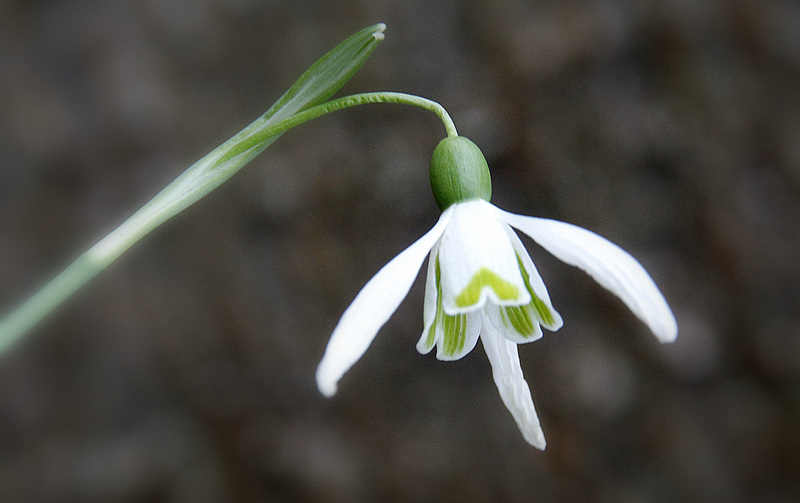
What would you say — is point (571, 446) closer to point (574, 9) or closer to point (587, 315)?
point (587, 315)

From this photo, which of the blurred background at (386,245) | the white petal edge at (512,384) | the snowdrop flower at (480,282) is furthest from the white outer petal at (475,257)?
the blurred background at (386,245)

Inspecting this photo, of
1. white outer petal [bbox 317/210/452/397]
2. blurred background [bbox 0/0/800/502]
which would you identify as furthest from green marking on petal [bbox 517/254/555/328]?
blurred background [bbox 0/0/800/502]

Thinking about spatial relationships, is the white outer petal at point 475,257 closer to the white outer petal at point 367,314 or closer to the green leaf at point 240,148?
the white outer petal at point 367,314

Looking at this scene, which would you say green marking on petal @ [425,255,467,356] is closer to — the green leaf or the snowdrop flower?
the snowdrop flower

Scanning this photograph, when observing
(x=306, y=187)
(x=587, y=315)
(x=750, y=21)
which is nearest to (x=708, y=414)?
(x=587, y=315)

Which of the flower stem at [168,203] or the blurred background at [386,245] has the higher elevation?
the blurred background at [386,245]
